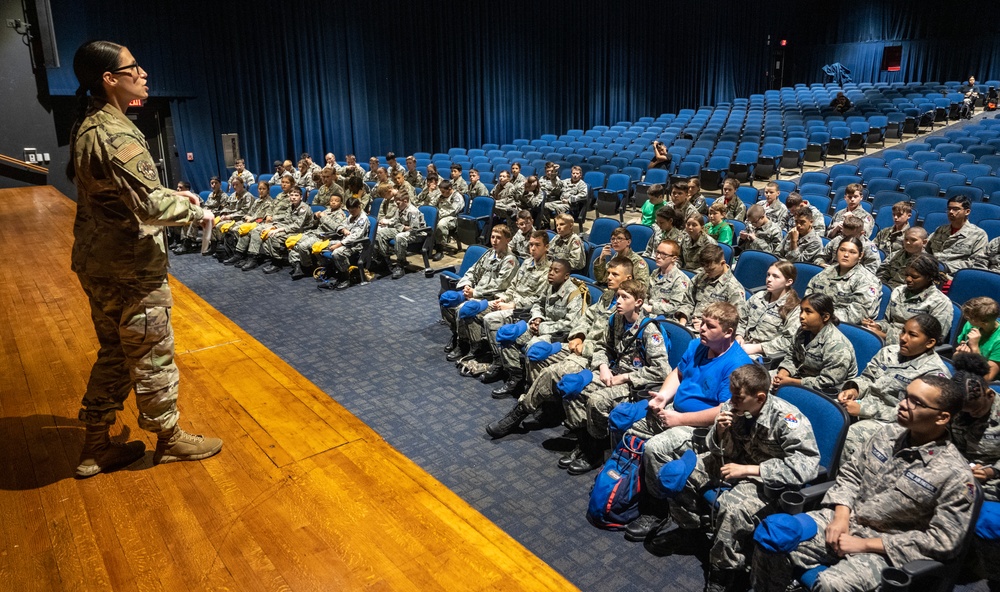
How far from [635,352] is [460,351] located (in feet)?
5.66

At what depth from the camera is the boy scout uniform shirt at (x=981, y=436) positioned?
2.65 m

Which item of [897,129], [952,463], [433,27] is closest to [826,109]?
[897,129]

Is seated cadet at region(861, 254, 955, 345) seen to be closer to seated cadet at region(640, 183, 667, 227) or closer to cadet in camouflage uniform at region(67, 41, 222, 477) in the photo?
seated cadet at region(640, 183, 667, 227)

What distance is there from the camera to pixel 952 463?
2189 millimetres

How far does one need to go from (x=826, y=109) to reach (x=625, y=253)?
13129 mm

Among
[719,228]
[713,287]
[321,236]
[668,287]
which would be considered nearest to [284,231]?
[321,236]

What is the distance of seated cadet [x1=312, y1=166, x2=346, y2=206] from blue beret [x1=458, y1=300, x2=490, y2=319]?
416 centimetres

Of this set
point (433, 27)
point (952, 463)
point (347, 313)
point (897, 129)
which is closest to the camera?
point (952, 463)

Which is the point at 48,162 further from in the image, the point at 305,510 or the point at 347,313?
the point at 305,510

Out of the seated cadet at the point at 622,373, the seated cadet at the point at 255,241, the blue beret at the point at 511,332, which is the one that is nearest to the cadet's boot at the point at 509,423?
the seated cadet at the point at 622,373

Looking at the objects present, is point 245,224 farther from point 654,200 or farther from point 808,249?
point 808,249

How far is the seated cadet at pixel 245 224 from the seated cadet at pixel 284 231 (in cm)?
32

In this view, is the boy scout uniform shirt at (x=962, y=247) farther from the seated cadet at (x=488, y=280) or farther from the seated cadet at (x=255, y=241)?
the seated cadet at (x=255, y=241)

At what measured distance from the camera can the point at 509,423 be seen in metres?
3.84
